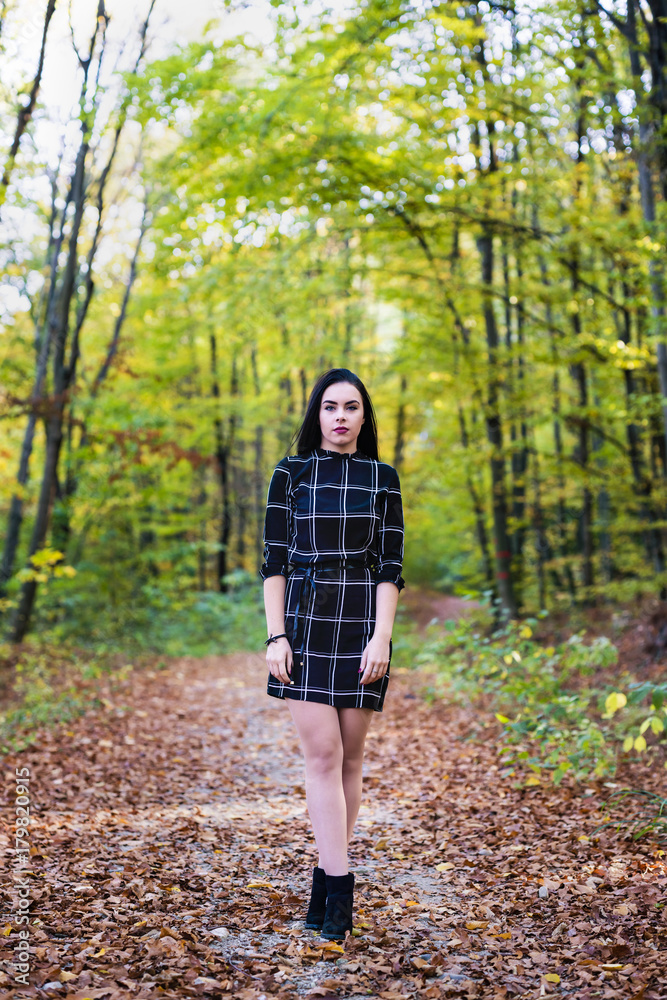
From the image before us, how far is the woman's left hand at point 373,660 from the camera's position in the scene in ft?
8.99

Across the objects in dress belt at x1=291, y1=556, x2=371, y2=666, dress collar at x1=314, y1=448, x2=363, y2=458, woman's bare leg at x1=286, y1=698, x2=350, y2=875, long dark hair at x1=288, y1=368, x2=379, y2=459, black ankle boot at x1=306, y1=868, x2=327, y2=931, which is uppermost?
long dark hair at x1=288, y1=368, x2=379, y2=459

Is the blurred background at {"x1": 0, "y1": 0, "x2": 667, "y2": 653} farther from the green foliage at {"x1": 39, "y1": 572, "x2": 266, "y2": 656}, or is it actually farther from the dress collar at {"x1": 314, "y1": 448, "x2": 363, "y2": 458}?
the dress collar at {"x1": 314, "y1": 448, "x2": 363, "y2": 458}

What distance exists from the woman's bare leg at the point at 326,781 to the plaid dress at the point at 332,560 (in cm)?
6

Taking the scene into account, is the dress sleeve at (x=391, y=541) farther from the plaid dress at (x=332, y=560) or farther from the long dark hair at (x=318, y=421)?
the long dark hair at (x=318, y=421)

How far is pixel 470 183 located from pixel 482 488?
5623 millimetres

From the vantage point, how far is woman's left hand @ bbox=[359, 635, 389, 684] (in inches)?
108

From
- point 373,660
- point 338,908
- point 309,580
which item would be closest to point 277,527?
point 309,580

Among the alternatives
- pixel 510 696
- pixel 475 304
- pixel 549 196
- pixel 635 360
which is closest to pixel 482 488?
pixel 475 304

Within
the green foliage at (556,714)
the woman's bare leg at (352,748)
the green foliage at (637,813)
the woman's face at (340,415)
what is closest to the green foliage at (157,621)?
the green foliage at (556,714)

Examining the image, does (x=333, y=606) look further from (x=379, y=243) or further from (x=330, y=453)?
(x=379, y=243)

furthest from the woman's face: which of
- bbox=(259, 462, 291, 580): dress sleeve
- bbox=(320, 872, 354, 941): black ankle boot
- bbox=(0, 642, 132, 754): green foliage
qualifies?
bbox=(0, 642, 132, 754): green foliage

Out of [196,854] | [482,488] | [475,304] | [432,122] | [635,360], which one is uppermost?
[432,122]

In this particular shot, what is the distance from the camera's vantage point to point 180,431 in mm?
18297

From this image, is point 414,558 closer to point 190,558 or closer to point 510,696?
point 190,558
